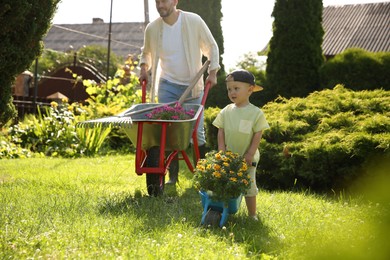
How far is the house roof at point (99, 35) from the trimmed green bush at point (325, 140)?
110 ft

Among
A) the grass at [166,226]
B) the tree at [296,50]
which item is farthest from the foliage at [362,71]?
the grass at [166,226]

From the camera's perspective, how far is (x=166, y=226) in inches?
128

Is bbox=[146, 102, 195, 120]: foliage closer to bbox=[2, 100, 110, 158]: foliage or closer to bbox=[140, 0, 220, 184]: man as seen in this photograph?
bbox=[140, 0, 220, 184]: man

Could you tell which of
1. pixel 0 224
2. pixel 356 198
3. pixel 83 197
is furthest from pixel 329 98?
pixel 0 224

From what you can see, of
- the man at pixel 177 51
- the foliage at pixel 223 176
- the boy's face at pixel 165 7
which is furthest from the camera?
the man at pixel 177 51

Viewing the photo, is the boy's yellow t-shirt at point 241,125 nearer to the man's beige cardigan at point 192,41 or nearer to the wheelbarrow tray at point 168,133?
the wheelbarrow tray at point 168,133

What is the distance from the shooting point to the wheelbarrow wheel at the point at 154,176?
14.8ft

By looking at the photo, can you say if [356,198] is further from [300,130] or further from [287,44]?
[287,44]

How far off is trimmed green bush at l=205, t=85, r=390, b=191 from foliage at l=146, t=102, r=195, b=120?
139 centimetres

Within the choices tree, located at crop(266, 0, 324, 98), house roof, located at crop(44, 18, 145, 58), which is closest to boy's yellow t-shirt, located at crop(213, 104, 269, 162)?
tree, located at crop(266, 0, 324, 98)

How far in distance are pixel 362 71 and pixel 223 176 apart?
712 cm

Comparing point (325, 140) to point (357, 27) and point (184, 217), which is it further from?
point (357, 27)

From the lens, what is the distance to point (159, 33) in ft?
17.6

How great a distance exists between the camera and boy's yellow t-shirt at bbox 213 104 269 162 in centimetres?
381
